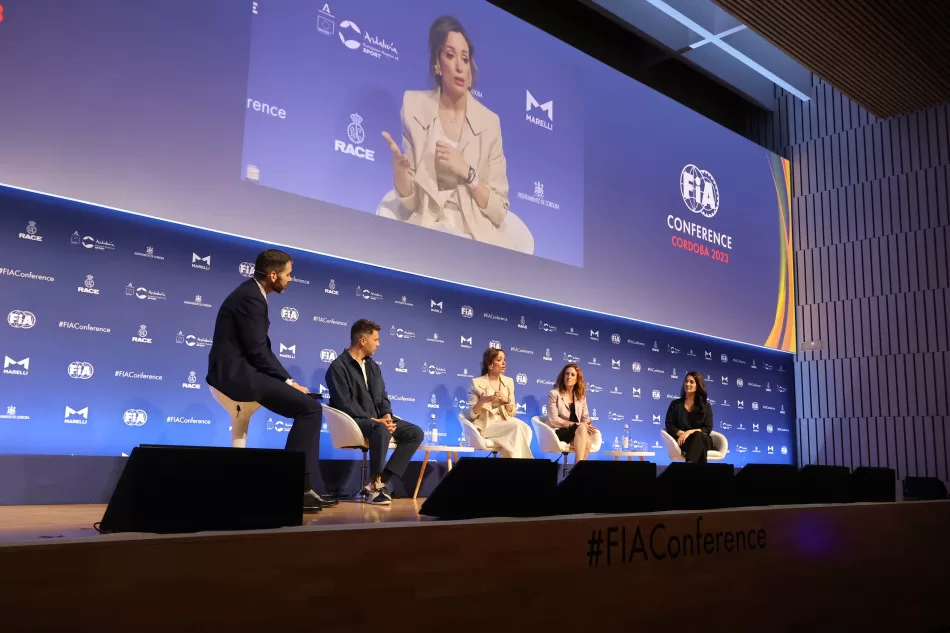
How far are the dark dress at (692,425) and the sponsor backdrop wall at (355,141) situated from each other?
117 centimetres

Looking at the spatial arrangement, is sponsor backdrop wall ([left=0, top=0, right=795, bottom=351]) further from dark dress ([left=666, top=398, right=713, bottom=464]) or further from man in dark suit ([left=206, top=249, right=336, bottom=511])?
dark dress ([left=666, top=398, right=713, bottom=464])

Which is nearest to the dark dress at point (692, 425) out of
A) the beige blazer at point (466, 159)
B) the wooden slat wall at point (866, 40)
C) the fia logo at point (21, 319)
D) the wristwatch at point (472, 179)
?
the beige blazer at point (466, 159)

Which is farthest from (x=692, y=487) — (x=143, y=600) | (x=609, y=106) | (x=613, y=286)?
(x=609, y=106)

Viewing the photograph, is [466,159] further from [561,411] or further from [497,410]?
[561,411]

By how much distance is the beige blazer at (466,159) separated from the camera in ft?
19.1

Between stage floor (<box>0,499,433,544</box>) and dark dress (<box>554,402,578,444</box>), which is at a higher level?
dark dress (<box>554,402,578,444</box>)

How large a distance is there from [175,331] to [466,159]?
2710mm

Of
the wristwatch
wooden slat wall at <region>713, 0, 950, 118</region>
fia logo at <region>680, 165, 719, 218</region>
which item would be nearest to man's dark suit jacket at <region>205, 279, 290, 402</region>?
the wristwatch

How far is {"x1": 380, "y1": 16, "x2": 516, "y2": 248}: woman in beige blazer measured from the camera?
5.81 m

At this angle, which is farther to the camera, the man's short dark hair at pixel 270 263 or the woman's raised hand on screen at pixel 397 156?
the woman's raised hand on screen at pixel 397 156

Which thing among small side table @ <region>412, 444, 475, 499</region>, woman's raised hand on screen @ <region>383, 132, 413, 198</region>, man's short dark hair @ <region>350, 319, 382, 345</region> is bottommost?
small side table @ <region>412, 444, 475, 499</region>

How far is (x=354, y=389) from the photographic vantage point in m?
4.82

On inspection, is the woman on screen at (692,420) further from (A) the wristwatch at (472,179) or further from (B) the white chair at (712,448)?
(A) the wristwatch at (472,179)

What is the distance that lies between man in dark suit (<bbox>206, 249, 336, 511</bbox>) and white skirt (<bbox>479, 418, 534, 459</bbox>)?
6.44ft
